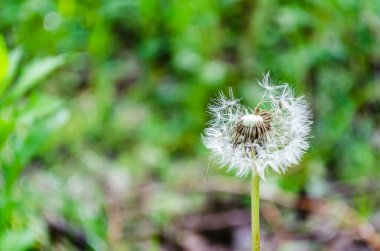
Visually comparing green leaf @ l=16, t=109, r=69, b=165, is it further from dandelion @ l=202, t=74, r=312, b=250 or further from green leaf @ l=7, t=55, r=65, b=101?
dandelion @ l=202, t=74, r=312, b=250

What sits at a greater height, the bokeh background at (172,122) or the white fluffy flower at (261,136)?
the bokeh background at (172,122)

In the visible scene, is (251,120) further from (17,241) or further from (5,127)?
(5,127)

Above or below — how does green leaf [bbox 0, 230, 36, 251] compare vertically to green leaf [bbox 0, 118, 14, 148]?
below

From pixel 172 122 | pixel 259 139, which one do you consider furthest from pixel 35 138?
pixel 172 122

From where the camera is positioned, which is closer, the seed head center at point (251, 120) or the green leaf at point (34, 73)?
the seed head center at point (251, 120)

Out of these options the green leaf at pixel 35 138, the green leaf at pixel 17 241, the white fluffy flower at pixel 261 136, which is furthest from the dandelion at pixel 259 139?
the green leaf at pixel 35 138

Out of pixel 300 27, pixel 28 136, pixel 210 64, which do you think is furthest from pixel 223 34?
pixel 28 136

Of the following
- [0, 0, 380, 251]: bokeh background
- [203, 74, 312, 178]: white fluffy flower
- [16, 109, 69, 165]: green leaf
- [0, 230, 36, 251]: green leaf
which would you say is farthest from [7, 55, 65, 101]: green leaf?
[203, 74, 312, 178]: white fluffy flower

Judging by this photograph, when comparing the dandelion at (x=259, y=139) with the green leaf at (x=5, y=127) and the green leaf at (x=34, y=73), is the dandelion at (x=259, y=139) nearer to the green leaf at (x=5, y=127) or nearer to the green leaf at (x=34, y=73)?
the green leaf at (x=5, y=127)
